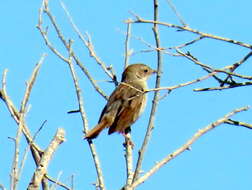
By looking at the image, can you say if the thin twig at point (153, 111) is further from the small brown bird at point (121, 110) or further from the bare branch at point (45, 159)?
the small brown bird at point (121, 110)

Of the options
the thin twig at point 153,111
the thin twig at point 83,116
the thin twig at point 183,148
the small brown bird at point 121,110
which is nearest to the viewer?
the thin twig at point 183,148

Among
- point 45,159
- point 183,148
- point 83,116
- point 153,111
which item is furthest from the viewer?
point 83,116

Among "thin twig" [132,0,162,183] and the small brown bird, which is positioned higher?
the small brown bird

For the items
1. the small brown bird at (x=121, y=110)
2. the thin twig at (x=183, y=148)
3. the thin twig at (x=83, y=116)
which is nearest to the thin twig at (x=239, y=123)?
the thin twig at (x=183, y=148)

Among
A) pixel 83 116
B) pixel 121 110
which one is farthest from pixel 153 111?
pixel 121 110

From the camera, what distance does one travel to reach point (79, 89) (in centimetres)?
627

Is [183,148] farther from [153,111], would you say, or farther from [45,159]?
[153,111]

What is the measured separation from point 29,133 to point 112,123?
4.44 m

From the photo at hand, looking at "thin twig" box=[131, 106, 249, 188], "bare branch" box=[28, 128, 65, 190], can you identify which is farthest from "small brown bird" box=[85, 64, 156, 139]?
"thin twig" box=[131, 106, 249, 188]

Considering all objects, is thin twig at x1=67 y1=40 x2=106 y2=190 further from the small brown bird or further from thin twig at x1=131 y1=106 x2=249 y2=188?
the small brown bird

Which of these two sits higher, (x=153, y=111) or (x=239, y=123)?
(x=153, y=111)

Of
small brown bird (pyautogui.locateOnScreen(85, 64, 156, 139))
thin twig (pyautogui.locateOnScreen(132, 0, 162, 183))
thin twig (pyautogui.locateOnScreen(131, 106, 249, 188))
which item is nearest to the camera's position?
thin twig (pyautogui.locateOnScreen(131, 106, 249, 188))

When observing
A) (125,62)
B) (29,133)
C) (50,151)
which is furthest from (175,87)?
(125,62)

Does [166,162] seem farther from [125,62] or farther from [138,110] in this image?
[138,110]
